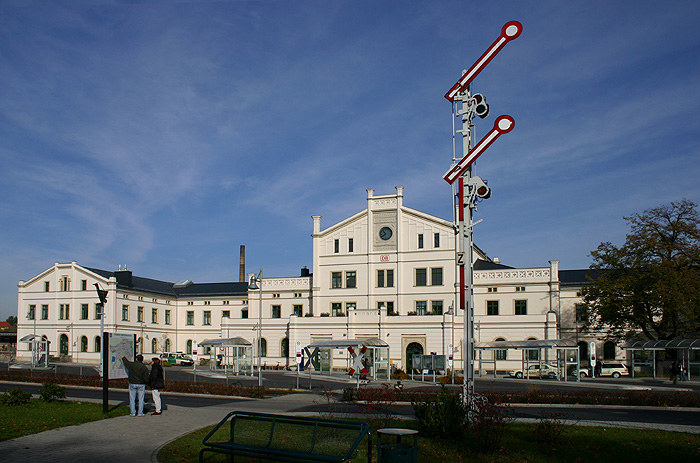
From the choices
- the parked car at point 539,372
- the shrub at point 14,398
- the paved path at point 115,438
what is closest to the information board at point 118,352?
the paved path at point 115,438

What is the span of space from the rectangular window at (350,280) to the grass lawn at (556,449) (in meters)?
45.3

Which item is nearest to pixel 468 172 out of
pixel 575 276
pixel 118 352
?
pixel 118 352

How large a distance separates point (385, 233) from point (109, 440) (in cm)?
4673

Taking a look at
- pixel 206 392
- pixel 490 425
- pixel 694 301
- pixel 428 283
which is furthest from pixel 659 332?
pixel 490 425

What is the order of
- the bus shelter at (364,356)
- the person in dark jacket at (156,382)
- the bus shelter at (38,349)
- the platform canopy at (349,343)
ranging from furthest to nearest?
the bus shelter at (38,349) < the bus shelter at (364,356) < the platform canopy at (349,343) < the person in dark jacket at (156,382)

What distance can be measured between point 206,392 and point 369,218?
33473 mm

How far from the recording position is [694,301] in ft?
144

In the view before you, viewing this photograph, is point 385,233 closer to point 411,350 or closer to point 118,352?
point 411,350

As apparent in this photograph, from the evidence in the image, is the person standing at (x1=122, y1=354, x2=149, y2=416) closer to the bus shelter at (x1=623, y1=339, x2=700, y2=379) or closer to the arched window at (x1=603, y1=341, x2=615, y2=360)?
the bus shelter at (x1=623, y1=339, x2=700, y2=379)

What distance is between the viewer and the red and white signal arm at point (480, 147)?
16547 millimetres

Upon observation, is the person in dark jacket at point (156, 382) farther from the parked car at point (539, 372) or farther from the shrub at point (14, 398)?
the parked car at point (539, 372)

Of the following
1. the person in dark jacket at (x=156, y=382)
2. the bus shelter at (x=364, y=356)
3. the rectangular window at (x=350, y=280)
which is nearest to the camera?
the person in dark jacket at (x=156, y=382)

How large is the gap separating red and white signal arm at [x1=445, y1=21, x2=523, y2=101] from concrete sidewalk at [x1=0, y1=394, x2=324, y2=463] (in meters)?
11.7

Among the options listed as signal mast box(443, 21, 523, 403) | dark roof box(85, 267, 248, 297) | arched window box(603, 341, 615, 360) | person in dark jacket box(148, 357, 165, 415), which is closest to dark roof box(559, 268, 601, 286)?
arched window box(603, 341, 615, 360)
